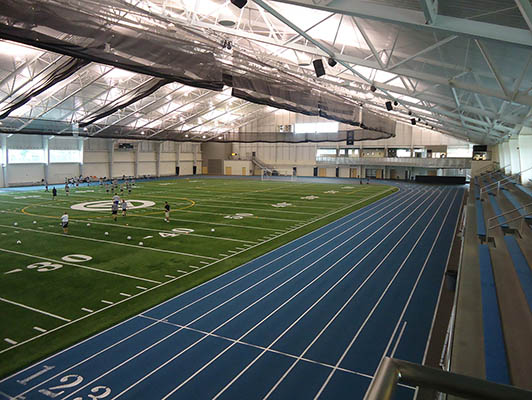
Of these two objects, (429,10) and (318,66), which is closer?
(429,10)

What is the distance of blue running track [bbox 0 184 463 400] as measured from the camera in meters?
6.38

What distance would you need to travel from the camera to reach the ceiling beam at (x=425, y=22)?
6.13 metres

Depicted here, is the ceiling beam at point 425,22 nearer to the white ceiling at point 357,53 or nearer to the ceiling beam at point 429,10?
the white ceiling at point 357,53

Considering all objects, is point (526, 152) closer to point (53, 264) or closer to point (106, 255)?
point (106, 255)

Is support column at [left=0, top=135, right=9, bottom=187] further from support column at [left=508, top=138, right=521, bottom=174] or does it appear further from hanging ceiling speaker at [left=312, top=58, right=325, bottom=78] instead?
support column at [left=508, top=138, right=521, bottom=174]

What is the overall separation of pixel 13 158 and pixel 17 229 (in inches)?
1106

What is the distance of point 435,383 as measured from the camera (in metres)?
1.19

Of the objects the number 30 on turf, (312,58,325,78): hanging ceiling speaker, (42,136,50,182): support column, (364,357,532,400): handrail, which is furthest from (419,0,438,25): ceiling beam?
(42,136,50,182): support column

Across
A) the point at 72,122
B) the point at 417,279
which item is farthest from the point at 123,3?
the point at 72,122

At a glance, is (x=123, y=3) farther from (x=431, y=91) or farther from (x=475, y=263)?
(x=475, y=263)

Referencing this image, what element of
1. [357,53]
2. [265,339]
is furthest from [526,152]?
[265,339]

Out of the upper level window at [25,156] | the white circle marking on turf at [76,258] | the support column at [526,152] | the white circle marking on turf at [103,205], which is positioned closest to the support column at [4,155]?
the upper level window at [25,156]

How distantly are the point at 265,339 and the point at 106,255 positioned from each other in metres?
8.61

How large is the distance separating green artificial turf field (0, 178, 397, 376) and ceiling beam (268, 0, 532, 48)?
26.0ft
